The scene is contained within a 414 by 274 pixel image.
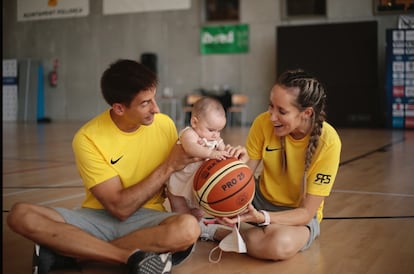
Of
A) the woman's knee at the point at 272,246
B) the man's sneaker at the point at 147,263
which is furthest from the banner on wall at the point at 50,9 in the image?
the man's sneaker at the point at 147,263

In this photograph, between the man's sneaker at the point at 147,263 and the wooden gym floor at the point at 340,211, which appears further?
the wooden gym floor at the point at 340,211

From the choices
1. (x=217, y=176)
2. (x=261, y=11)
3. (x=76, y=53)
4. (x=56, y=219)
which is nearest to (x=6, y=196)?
(x=56, y=219)

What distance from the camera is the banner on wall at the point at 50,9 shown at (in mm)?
17766

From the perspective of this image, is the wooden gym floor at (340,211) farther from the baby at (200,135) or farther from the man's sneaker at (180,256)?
the baby at (200,135)

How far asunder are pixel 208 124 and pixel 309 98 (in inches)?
21.2

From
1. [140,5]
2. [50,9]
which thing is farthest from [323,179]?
[50,9]

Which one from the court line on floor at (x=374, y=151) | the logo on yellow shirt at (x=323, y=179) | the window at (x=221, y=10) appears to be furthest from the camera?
the window at (x=221, y=10)

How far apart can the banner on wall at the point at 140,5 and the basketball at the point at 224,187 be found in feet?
45.8

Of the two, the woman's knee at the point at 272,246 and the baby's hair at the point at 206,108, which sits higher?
the baby's hair at the point at 206,108

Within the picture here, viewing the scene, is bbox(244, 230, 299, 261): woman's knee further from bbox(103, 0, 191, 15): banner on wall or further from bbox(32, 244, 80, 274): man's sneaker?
bbox(103, 0, 191, 15): banner on wall

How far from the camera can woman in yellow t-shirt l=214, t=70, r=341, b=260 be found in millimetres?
2836

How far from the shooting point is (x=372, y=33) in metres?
13.5

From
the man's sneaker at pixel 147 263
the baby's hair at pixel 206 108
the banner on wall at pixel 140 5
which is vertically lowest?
the man's sneaker at pixel 147 263

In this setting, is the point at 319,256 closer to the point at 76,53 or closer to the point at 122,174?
the point at 122,174
